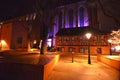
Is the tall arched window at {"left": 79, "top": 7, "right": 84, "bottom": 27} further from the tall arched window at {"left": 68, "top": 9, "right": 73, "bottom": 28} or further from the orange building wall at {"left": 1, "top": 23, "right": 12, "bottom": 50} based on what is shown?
the orange building wall at {"left": 1, "top": 23, "right": 12, "bottom": 50}

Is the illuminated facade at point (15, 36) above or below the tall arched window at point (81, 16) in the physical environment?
below

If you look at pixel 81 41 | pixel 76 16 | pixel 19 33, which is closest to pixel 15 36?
pixel 19 33

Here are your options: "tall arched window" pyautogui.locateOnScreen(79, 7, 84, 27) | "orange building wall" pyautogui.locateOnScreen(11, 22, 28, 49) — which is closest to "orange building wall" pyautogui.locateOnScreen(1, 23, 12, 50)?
"orange building wall" pyautogui.locateOnScreen(11, 22, 28, 49)

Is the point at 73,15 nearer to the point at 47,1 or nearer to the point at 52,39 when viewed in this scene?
the point at 52,39

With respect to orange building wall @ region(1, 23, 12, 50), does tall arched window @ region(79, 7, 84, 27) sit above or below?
above

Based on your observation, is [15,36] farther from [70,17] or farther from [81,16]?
[81,16]

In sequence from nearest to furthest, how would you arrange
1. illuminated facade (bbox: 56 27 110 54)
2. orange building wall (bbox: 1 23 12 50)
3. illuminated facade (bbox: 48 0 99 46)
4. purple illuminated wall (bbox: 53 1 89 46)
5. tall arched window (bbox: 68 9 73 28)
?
orange building wall (bbox: 1 23 12 50), illuminated facade (bbox: 56 27 110 54), illuminated facade (bbox: 48 0 99 46), purple illuminated wall (bbox: 53 1 89 46), tall arched window (bbox: 68 9 73 28)

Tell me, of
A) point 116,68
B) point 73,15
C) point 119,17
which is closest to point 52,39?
point 73,15

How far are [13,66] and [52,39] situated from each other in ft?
106

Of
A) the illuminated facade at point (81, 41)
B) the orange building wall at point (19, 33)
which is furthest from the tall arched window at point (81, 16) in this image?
the orange building wall at point (19, 33)

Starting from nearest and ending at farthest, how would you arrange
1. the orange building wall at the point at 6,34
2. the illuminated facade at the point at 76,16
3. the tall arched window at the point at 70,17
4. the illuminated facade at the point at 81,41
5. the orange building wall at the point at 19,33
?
the orange building wall at the point at 6,34, the orange building wall at the point at 19,33, the illuminated facade at the point at 81,41, the illuminated facade at the point at 76,16, the tall arched window at the point at 70,17

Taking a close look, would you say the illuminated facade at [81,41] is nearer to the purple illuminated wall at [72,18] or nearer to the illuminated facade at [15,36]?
the purple illuminated wall at [72,18]

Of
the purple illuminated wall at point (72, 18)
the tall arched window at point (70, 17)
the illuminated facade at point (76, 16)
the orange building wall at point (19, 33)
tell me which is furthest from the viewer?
the tall arched window at point (70, 17)

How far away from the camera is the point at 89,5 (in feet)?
129
